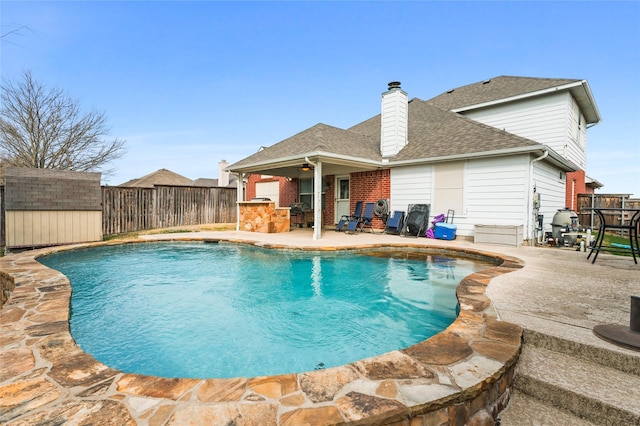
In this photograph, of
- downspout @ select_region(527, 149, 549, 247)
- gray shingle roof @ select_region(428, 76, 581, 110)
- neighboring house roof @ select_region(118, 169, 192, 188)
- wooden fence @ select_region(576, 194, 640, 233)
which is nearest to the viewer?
downspout @ select_region(527, 149, 549, 247)

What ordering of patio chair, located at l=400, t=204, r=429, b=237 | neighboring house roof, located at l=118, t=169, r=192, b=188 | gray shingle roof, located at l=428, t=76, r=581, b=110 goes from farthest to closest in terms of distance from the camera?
neighboring house roof, located at l=118, t=169, r=192, b=188
gray shingle roof, located at l=428, t=76, r=581, b=110
patio chair, located at l=400, t=204, r=429, b=237

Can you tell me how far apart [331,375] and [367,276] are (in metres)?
3.52

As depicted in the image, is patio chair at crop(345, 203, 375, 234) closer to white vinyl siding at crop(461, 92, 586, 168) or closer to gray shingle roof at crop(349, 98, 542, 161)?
gray shingle roof at crop(349, 98, 542, 161)

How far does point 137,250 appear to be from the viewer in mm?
7363

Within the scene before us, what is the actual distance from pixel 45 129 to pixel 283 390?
17764mm

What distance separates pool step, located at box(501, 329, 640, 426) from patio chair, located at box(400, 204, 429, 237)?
6371mm

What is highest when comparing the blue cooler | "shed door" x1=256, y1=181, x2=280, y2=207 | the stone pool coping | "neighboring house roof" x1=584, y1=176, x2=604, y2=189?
"neighboring house roof" x1=584, y1=176, x2=604, y2=189

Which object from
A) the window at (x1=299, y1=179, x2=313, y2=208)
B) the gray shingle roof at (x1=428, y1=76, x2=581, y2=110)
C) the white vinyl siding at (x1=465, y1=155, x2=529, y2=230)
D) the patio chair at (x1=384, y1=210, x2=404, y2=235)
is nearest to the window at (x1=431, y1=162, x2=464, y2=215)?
the white vinyl siding at (x1=465, y1=155, x2=529, y2=230)

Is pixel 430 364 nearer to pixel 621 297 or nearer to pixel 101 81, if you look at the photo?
pixel 621 297

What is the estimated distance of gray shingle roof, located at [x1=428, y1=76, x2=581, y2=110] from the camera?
10342 millimetres

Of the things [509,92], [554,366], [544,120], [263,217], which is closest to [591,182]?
[544,120]

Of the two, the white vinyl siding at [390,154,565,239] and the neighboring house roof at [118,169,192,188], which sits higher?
the neighboring house roof at [118,169,192,188]

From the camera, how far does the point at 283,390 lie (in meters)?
1.51

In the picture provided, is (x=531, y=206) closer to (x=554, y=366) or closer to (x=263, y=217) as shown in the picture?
(x=554, y=366)
